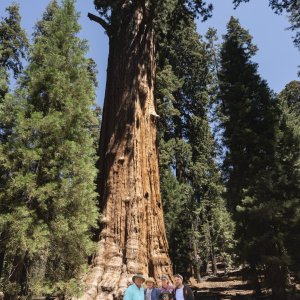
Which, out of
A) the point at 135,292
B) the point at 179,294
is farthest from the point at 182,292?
the point at 135,292

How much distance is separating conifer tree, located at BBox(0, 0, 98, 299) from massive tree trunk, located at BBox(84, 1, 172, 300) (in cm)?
150

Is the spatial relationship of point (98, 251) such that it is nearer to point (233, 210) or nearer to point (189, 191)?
point (233, 210)

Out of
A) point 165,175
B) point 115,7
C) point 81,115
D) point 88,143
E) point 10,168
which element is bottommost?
point 10,168

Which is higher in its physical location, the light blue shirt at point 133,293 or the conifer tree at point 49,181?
the conifer tree at point 49,181

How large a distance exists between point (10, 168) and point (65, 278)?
233 centimetres

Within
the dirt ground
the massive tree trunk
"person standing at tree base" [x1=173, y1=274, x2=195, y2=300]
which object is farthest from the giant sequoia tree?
the dirt ground

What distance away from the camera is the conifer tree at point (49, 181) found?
5770 millimetres

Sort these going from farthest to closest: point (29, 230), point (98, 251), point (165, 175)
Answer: point (165, 175) → point (98, 251) → point (29, 230)

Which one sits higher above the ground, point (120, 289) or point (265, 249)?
point (265, 249)

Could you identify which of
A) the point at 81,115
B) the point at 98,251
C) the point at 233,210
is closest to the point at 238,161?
the point at 233,210

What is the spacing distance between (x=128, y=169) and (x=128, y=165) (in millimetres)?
125

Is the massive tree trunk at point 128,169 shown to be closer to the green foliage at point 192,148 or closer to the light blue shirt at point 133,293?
the light blue shirt at point 133,293

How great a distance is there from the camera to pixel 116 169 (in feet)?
Answer: 30.7

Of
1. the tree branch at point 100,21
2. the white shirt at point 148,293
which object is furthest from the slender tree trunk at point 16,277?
the tree branch at point 100,21
